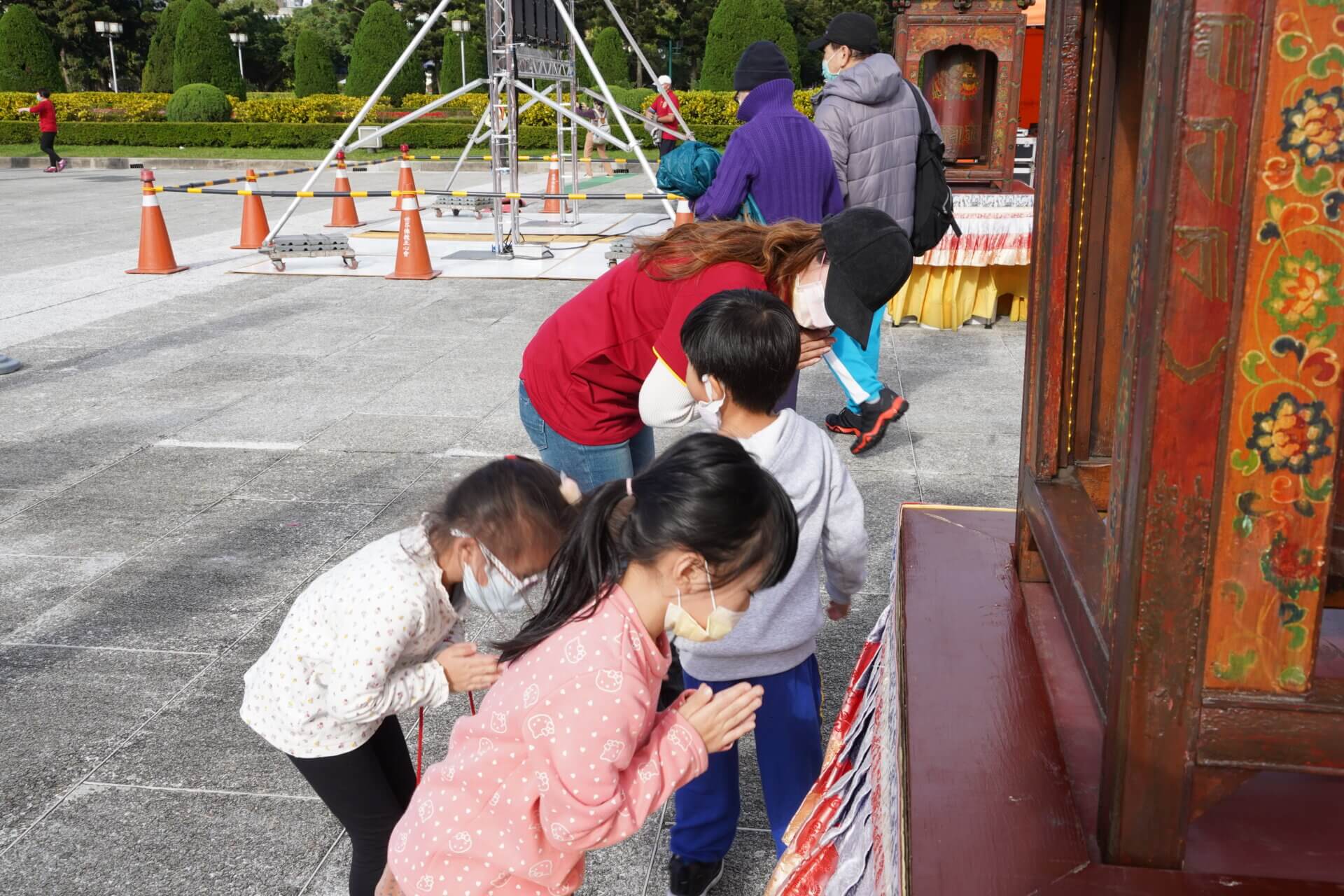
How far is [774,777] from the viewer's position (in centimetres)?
237

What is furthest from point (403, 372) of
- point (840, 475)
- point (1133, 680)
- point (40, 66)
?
point (40, 66)

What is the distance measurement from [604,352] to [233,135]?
2595cm

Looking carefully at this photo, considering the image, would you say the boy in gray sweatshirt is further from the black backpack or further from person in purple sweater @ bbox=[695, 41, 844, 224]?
the black backpack

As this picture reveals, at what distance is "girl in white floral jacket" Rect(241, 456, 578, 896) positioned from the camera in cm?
189

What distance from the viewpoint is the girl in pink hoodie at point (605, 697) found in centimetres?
154

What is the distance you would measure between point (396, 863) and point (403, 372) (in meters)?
5.21

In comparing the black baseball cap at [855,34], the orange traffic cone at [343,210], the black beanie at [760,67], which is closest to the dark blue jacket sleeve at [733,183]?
the black beanie at [760,67]

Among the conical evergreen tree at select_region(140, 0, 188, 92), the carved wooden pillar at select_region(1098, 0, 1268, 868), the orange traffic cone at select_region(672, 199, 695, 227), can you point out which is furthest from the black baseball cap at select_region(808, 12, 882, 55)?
the conical evergreen tree at select_region(140, 0, 188, 92)

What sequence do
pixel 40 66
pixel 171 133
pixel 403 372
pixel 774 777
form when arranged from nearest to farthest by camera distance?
pixel 774 777 → pixel 403 372 → pixel 171 133 → pixel 40 66

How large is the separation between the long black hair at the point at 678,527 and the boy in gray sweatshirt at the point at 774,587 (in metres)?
0.48

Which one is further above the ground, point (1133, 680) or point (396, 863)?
point (1133, 680)

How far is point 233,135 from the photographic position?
85.1ft

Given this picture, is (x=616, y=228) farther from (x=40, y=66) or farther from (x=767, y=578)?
(x=40, y=66)

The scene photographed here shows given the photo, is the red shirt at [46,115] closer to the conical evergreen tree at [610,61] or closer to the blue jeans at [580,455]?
the conical evergreen tree at [610,61]
